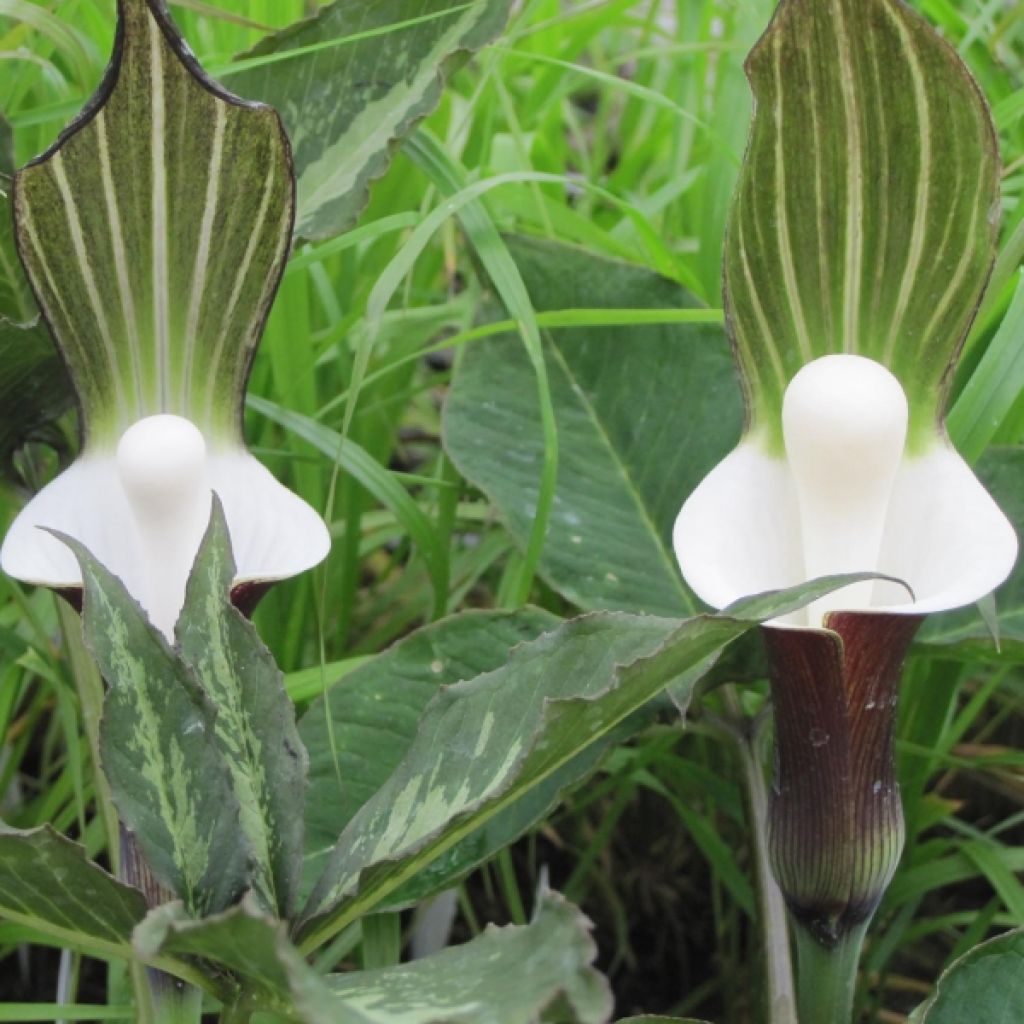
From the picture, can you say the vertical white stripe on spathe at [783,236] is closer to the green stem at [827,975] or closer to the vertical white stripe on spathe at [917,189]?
the vertical white stripe on spathe at [917,189]

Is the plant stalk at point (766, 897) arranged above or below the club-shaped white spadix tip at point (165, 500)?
below

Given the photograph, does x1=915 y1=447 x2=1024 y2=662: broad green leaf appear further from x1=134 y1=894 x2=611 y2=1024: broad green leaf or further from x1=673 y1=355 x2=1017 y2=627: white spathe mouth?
x1=134 y1=894 x2=611 y2=1024: broad green leaf

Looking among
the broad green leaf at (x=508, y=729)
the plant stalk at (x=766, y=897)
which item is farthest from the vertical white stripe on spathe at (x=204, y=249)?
the plant stalk at (x=766, y=897)

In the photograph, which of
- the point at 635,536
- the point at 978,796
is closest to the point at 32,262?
the point at 635,536

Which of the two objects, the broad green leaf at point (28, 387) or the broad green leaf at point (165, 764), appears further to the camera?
the broad green leaf at point (28, 387)

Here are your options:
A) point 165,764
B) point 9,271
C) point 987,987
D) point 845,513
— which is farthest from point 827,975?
point 9,271

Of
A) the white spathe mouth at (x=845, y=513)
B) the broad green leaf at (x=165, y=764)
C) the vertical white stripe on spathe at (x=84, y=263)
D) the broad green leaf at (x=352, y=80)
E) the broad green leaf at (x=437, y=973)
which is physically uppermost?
the broad green leaf at (x=352, y=80)

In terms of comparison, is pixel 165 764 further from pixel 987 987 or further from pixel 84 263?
pixel 987 987
